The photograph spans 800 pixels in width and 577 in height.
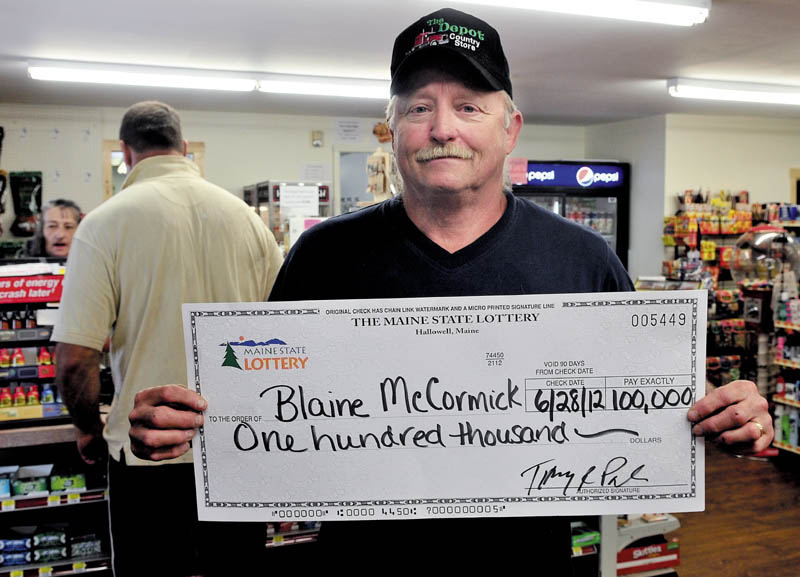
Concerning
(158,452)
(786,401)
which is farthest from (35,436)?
(786,401)

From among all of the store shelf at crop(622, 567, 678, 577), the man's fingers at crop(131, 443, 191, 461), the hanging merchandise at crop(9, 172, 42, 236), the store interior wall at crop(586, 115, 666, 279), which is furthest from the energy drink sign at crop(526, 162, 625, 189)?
the man's fingers at crop(131, 443, 191, 461)

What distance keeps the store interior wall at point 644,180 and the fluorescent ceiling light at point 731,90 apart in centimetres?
191

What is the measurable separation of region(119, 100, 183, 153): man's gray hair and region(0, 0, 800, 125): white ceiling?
2.20 metres

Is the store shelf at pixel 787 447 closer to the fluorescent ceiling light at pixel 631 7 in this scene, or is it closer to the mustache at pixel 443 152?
the fluorescent ceiling light at pixel 631 7

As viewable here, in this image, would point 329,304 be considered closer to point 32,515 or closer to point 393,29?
point 32,515

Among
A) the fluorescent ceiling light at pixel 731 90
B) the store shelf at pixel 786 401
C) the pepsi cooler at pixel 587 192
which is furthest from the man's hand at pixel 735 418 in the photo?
the pepsi cooler at pixel 587 192

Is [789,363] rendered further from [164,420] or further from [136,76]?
[136,76]

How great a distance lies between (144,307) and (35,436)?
3.63 ft

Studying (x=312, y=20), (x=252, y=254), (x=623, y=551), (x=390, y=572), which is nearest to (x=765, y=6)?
(x=312, y=20)

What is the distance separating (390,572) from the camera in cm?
140

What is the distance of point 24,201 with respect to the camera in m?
8.27

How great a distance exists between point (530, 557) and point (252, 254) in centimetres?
159

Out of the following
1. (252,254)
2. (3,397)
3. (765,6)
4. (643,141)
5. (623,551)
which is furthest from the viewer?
(643,141)
